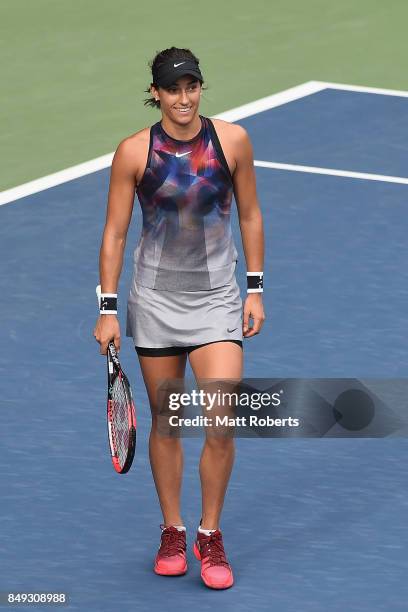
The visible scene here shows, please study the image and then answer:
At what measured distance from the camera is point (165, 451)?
9469 mm

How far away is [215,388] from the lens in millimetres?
9086

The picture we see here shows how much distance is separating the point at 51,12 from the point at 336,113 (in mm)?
4945

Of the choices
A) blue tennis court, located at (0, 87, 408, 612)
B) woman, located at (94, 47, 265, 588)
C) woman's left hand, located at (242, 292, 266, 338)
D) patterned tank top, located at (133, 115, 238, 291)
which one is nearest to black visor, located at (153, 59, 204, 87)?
woman, located at (94, 47, 265, 588)

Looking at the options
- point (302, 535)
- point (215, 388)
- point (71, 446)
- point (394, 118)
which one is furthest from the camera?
point (394, 118)

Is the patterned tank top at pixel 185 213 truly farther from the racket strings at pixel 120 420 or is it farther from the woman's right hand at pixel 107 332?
the racket strings at pixel 120 420

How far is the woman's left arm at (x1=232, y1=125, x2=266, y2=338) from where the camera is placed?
9227mm

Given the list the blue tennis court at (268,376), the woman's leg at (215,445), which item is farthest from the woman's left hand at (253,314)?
the blue tennis court at (268,376)

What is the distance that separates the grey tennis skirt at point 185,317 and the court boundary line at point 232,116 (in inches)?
249

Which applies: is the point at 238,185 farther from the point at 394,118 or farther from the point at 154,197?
the point at 394,118

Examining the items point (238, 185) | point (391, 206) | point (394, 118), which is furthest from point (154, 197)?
point (394, 118)

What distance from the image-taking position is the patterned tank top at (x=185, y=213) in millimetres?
9141

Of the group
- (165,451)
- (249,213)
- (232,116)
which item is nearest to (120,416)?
(165,451)

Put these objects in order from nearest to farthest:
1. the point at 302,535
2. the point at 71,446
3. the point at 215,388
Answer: the point at 215,388 → the point at 302,535 → the point at 71,446

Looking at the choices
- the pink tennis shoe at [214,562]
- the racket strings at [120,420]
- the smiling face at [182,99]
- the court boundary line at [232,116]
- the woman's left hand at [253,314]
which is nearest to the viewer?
the racket strings at [120,420]
